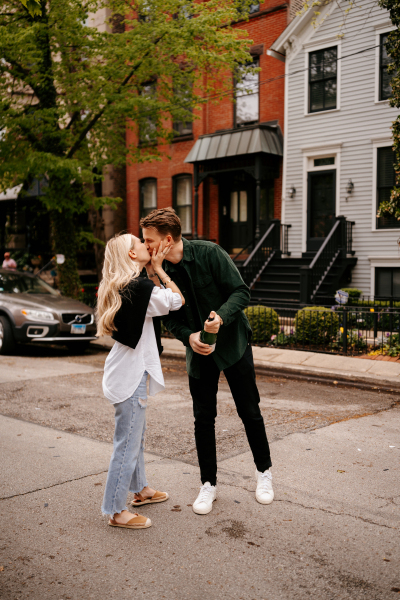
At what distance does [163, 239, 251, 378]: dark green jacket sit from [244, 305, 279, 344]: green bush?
776cm

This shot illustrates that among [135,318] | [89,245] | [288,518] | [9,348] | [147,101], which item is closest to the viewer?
[135,318]

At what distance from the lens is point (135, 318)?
11.1 feet

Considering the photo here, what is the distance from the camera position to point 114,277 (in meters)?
3.38

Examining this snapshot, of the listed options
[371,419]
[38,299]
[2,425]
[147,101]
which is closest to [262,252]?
[147,101]

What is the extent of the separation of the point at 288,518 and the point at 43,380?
5.58 metres

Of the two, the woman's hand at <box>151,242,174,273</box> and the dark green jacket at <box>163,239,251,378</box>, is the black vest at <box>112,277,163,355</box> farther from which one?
the dark green jacket at <box>163,239,251,378</box>

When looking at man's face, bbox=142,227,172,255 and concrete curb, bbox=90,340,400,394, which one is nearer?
man's face, bbox=142,227,172,255

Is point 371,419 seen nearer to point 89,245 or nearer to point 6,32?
point 6,32

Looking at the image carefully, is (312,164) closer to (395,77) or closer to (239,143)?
(239,143)

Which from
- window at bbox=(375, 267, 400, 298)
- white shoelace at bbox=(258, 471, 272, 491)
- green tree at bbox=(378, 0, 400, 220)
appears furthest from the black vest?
window at bbox=(375, 267, 400, 298)

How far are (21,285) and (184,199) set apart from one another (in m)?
9.85

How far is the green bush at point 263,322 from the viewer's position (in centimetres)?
1164

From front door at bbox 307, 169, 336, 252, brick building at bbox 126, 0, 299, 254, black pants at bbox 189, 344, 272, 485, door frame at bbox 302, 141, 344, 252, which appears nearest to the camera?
black pants at bbox 189, 344, 272, 485

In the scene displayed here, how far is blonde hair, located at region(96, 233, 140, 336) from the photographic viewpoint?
3.35 metres
